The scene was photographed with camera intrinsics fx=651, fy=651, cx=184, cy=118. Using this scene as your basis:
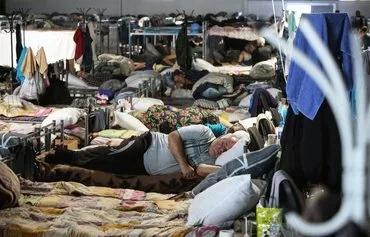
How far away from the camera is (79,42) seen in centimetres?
981

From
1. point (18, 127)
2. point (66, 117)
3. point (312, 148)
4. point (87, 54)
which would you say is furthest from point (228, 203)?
point (87, 54)

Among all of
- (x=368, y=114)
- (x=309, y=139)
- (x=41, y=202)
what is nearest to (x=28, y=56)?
(x=41, y=202)

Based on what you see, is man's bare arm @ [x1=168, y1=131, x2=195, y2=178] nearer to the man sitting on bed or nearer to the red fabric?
the man sitting on bed

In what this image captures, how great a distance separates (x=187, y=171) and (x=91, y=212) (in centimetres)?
117

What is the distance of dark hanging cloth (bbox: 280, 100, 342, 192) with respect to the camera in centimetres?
337

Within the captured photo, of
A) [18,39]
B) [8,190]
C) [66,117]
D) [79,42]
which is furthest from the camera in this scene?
[79,42]

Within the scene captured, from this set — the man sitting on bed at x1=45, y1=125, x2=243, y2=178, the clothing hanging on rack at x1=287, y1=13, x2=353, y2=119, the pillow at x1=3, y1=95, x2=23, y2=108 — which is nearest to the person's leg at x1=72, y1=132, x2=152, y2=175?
the man sitting on bed at x1=45, y1=125, x2=243, y2=178

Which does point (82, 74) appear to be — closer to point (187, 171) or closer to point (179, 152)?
point (179, 152)

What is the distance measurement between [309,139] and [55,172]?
2180mm

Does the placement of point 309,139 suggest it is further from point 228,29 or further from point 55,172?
point 228,29

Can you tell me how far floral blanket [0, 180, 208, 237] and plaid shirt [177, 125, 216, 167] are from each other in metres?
0.77

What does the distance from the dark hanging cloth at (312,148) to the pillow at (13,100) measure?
501cm

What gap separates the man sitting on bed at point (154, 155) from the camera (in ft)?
16.7

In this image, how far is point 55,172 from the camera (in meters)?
4.86
